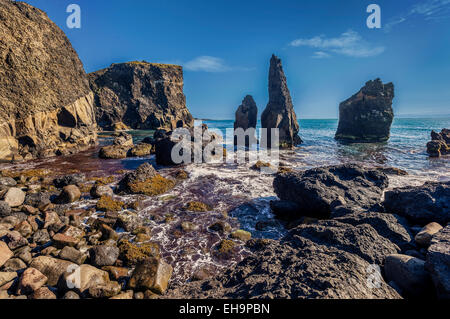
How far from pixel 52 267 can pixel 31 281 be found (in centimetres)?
49

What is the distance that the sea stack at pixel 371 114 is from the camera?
4400cm

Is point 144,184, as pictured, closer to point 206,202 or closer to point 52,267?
point 206,202

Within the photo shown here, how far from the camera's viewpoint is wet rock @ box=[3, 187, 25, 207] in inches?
316

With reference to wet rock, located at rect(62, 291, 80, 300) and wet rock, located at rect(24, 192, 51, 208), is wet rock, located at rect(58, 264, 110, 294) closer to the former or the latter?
wet rock, located at rect(62, 291, 80, 300)

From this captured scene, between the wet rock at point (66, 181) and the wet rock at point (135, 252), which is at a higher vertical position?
the wet rock at point (66, 181)

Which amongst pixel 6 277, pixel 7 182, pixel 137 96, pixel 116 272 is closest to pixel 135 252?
pixel 116 272

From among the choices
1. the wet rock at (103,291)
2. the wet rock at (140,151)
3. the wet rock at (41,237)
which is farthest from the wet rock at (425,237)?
the wet rock at (140,151)

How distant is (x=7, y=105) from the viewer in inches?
722

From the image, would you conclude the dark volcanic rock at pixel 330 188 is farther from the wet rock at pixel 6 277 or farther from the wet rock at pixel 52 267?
the wet rock at pixel 6 277

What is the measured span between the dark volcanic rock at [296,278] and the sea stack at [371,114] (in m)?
51.1

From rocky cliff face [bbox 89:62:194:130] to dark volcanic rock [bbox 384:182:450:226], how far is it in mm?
82461

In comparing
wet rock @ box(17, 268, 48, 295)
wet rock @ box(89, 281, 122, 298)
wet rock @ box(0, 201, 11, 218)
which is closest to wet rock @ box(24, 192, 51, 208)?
wet rock @ box(0, 201, 11, 218)
